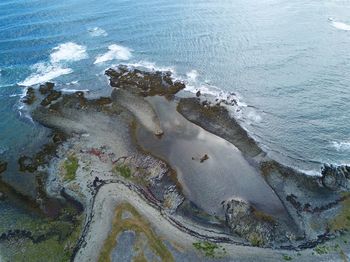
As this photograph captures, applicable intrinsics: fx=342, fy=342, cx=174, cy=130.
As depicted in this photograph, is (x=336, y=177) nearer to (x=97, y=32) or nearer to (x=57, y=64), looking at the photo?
(x=57, y=64)

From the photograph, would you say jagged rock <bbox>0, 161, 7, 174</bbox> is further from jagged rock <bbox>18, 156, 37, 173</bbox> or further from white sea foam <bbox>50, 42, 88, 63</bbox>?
white sea foam <bbox>50, 42, 88, 63</bbox>

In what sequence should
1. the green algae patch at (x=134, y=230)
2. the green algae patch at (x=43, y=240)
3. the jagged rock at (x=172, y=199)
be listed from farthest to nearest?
1. the jagged rock at (x=172, y=199)
2. the green algae patch at (x=43, y=240)
3. the green algae patch at (x=134, y=230)

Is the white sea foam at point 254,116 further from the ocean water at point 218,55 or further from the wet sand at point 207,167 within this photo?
the wet sand at point 207,167

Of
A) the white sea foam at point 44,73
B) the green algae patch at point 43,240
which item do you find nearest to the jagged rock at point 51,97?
the white sea foam at point 44,73

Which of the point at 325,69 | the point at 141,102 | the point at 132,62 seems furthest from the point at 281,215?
the point at 132,62

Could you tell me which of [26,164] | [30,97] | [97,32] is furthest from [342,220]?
[97,32]
